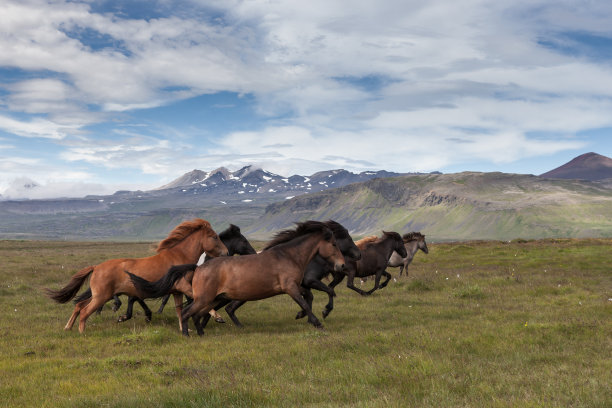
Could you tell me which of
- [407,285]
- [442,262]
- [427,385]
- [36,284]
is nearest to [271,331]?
[427,385]

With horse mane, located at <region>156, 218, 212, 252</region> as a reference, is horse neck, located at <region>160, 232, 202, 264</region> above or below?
below

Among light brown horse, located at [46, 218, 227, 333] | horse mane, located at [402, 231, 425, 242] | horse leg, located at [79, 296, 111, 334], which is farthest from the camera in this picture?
horse mane, located at [402, 231, 425, 242]

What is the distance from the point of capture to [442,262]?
3909 centimetres

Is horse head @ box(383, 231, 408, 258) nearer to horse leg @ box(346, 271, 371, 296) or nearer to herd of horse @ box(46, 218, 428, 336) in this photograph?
horse leg @ box(346, 271, 371, 296)

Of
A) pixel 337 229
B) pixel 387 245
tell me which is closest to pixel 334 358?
pixel 337 229

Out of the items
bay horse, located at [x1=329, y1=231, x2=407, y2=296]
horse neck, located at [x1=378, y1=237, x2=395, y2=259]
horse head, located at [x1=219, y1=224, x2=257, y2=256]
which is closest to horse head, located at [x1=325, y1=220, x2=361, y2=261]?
horse head, located at [x1=219, y1=224, x2=257, y2=256]

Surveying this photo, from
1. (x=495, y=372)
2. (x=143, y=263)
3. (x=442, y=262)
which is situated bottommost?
(x=442, y=262)

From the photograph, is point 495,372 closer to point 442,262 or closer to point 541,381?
point 541,381

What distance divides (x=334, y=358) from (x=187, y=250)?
6507mm

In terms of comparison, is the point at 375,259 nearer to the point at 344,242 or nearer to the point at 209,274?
the point at 344,242

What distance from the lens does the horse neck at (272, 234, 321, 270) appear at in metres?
12.2

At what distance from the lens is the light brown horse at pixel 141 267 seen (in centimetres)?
1217

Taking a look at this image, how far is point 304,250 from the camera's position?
12.4 meters

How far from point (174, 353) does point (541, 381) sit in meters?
7.19
